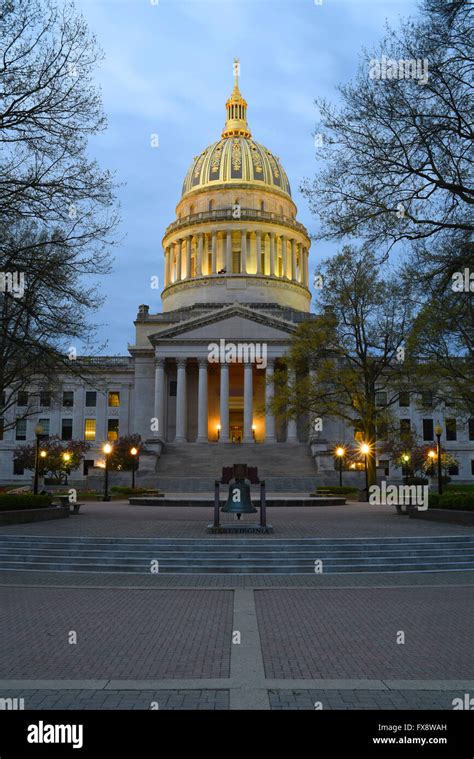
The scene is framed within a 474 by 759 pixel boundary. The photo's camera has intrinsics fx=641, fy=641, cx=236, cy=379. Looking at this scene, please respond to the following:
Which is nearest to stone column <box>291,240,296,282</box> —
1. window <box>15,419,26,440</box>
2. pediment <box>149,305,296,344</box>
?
pediment <box>149,305,296,344</box>

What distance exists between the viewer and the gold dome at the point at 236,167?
9394 centimetres

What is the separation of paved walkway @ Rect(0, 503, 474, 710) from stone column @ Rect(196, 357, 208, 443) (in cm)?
4984

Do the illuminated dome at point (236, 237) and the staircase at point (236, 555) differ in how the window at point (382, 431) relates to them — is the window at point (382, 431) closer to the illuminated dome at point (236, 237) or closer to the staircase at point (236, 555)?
the staircase at point (236, 555)

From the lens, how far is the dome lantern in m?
105

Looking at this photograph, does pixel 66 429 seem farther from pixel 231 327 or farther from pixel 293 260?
pixel 293 260

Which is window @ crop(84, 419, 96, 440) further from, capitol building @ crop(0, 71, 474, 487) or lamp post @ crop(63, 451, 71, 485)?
→ lamp post @ crop(63, 451, 71, 485)

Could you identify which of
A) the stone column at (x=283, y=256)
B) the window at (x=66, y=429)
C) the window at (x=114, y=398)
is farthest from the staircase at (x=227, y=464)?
the stone column at (x=283, y=256)

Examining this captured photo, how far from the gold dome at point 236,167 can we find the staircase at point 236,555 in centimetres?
8133

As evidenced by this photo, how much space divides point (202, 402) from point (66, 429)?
839 inches

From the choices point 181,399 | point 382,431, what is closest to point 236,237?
point 181,399

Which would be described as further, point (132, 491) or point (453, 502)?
point (132, 491)

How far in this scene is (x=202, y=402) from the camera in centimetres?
6712
